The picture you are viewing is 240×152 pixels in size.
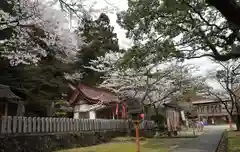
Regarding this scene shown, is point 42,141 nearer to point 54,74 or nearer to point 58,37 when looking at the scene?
point 58,37

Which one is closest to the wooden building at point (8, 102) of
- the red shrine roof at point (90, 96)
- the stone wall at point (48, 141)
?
the stone wall at point (48, 141)

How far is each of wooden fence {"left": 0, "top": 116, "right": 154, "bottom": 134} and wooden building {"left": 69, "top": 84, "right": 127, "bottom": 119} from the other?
10.9ft

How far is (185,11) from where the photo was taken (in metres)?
9.91

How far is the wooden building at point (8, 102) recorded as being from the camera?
1660cm

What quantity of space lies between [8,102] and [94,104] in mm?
7435

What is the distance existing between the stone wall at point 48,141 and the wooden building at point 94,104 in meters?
5.43

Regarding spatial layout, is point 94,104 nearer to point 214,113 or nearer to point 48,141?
point 48,141

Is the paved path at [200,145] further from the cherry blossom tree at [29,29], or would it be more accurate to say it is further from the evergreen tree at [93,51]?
the evergreen tree at [93,51]

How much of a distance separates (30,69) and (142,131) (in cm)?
1033

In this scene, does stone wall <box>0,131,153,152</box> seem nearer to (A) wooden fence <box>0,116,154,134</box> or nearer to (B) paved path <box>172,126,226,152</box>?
(A) wooden fence <box>0,116,154,134</box>

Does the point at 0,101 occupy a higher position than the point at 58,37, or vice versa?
the point at 58,37

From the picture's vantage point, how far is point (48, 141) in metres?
13.2

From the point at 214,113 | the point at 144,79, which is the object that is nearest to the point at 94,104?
Result: the point at 144,79

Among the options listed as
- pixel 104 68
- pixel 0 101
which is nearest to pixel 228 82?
pixel 104 68
